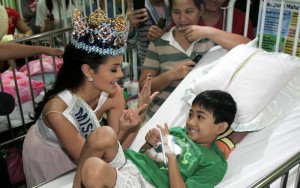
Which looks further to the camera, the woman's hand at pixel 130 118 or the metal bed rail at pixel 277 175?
the woman's hand at pixel 130 118

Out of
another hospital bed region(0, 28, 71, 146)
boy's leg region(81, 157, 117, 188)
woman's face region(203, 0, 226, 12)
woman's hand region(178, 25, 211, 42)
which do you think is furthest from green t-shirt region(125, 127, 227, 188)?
another hospital bed region(0, 28, 71, 146)

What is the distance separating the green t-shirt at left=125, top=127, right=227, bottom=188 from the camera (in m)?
1.51

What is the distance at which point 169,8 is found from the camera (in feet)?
6.83

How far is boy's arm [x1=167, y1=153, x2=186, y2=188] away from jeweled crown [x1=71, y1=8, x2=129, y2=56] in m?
0.54

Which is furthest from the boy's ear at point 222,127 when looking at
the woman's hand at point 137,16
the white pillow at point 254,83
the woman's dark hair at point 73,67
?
the woman's hand at point 137,16

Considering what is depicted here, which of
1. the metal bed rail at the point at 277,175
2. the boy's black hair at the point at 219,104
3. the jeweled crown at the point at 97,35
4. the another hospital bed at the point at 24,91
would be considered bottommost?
the another hospital bed at the point at 24,91

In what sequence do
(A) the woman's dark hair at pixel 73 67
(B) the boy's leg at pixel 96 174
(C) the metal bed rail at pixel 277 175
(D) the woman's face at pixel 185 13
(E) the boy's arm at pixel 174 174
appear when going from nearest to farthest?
(C) the metal bed rail at pixel 277 175 → (B) the boy's leg at pixel 96 174 → (E) the boy's arm at pixel 174 174 → (A) the woman's dark hair at pixel 73 67 → (D) the woman's face at pixel 185 13

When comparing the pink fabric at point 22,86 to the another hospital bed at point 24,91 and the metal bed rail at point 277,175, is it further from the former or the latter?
the metal bed rail at point 277,175

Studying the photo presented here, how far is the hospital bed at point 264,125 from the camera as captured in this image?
1.55 meters

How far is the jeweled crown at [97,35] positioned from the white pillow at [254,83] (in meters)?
0.49

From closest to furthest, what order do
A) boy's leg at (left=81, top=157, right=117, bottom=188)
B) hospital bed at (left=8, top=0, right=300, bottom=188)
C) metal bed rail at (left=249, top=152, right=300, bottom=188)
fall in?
metal bed rail at (left=249, top=152, right=300, bottom=188), boy's leg at (left=81, top=157, right=117, bottom=188), hospital bed at (left=8, top=0, right=300, bottom=188)

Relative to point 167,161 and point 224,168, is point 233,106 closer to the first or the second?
point 224,168

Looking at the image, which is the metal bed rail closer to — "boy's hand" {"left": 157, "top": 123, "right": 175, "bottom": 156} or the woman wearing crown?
"boy's hand" {"left": 157, "top": 123, "right": 175, "bottom": 156}

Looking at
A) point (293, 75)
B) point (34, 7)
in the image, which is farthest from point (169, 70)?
point (34, 7)
